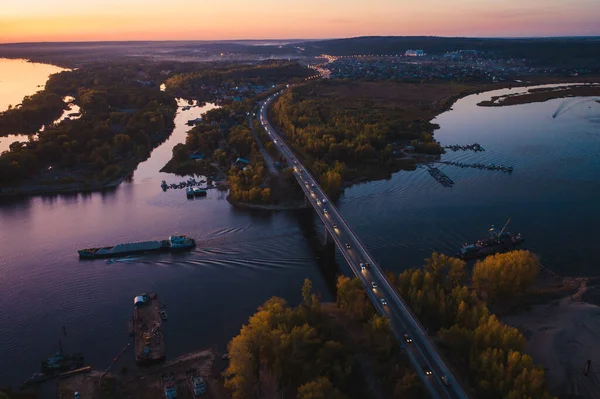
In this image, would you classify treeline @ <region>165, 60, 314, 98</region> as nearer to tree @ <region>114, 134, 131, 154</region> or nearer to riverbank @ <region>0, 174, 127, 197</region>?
tree @ <region>114, 134, 131, 154</region>

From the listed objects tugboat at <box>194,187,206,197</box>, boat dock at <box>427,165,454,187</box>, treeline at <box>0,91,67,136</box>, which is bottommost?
tugboat at <box>194,187,206,197</box>

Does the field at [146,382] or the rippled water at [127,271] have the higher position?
the rippled water at [127,271]

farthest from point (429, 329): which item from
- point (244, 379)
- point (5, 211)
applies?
point (5, 211)

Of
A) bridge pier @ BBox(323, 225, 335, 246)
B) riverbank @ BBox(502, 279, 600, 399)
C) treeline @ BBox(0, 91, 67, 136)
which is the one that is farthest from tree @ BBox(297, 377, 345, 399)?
treeline @ BBox(0, 91, 67, 136)

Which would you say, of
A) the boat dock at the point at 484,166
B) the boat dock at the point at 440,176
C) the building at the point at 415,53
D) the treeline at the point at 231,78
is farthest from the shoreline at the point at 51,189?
the building at the point at 415,53

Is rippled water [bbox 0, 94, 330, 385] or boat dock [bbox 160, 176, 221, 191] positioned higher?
boat dock [bbox 160, 176, 221, 191]

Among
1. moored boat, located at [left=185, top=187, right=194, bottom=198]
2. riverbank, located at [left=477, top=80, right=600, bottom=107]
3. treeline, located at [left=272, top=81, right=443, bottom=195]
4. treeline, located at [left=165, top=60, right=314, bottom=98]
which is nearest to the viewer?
moored boat, located at [left=185, top=187, right=194, bottom=198]

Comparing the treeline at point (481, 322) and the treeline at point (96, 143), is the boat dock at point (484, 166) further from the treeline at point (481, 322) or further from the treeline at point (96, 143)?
the treeline at point (96, 143)
